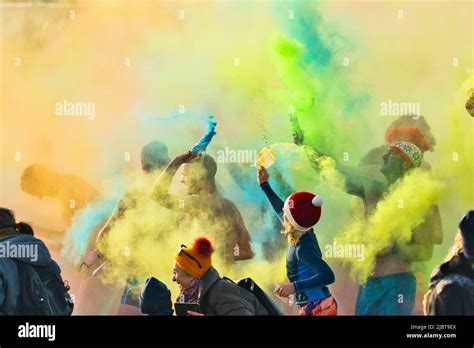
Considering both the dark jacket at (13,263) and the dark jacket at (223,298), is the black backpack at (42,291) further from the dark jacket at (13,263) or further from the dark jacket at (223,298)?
the dark jacket at (223,298)

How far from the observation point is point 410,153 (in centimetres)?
718

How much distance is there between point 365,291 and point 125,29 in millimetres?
2615

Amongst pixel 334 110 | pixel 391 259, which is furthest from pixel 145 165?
pixel 391 259

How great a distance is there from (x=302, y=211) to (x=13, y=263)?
2133 millimetres

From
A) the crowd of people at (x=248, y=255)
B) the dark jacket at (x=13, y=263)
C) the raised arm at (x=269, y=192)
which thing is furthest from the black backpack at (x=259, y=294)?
the dark jacket at (x=13, y=263)

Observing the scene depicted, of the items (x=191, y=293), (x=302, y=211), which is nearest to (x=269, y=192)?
(x=302, y=211)

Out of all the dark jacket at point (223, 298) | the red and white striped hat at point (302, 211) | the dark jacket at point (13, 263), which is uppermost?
the red and white striped hat at point (302, 211)

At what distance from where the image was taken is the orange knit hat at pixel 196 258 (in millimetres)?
7148

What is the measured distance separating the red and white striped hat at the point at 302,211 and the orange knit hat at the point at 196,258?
0.63 meters

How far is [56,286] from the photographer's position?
7.22 m

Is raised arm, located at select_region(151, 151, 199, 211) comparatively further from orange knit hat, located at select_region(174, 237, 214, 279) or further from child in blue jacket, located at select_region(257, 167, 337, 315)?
child in blue jacket, located at select_region(257, 167, 337, 315)

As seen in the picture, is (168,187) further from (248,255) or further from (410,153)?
(410,153)

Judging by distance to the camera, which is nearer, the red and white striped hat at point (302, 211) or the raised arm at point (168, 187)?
the red and white striped hat at point (302, 211)
